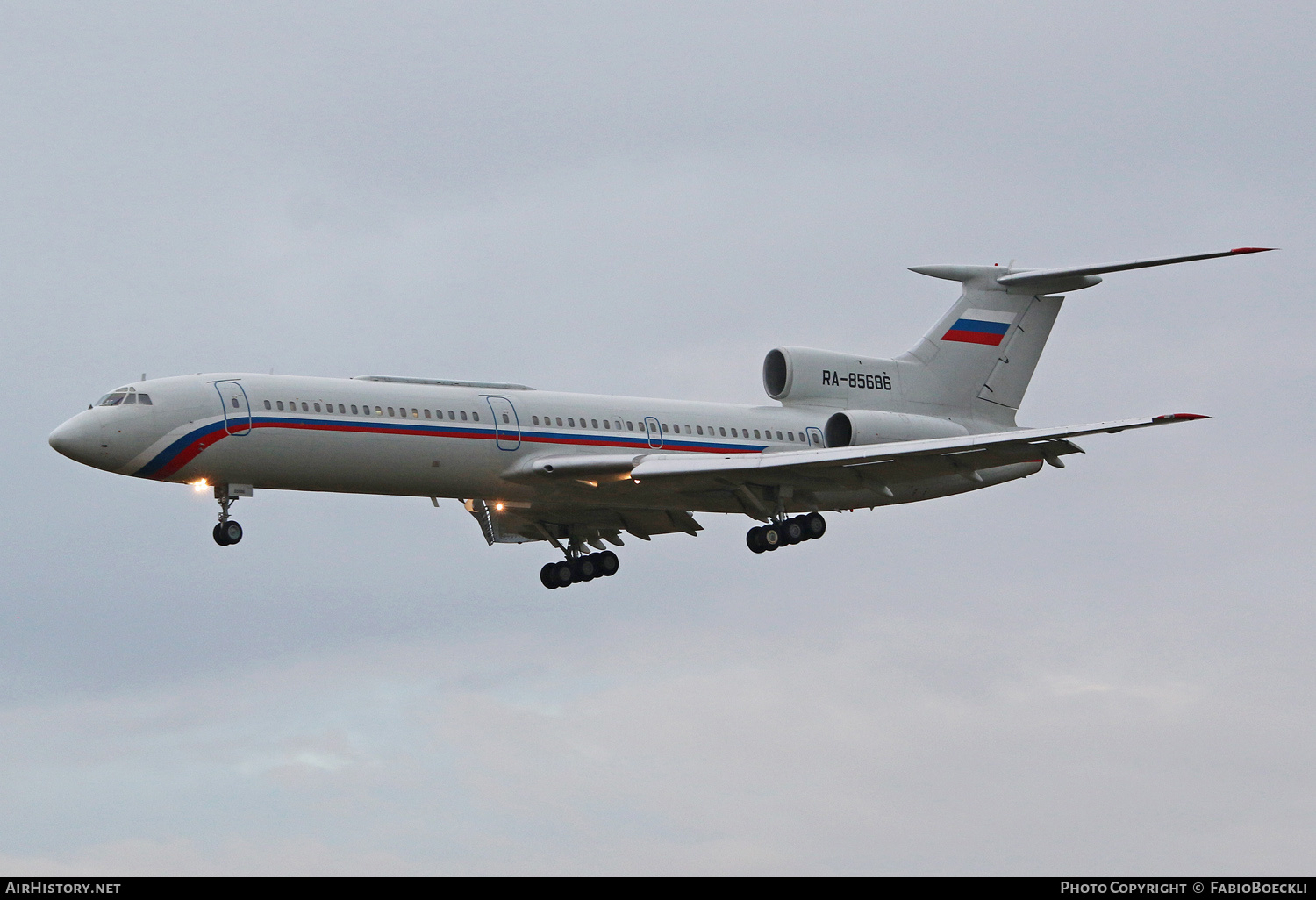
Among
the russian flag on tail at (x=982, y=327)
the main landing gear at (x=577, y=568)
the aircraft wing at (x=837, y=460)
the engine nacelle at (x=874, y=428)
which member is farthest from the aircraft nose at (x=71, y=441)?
the russian flag on tail at (x=982, y=327)

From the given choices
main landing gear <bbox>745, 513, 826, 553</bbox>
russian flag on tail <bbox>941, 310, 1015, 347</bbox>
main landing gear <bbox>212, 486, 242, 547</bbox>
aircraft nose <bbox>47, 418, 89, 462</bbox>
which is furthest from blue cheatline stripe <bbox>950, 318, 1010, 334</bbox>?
aircraft nose <bbox>47, 418, 89, 462</bbox>

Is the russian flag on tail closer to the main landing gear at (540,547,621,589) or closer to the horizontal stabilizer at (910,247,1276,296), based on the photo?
the horizontal stabilizer at (910,247,1276,296)

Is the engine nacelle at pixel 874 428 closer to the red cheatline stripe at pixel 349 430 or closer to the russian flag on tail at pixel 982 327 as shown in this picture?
the russian flag on tail at pixel 982 327

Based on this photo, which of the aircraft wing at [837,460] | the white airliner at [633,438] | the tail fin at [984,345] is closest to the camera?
the white airliner at [633,438]

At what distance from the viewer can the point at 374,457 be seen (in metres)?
34.4

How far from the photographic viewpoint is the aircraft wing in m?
36.0

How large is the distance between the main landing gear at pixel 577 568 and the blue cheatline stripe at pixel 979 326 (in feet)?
33.9

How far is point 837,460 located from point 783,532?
3131mm

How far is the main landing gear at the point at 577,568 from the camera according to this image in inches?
1630
